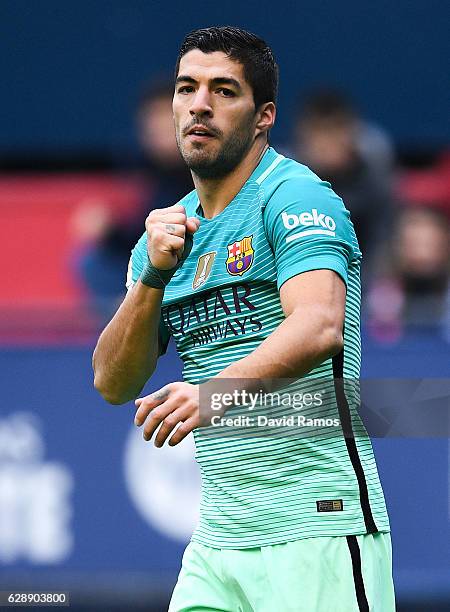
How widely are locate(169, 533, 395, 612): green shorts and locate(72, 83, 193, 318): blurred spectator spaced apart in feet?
13.5

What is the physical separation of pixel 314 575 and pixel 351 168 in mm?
4546

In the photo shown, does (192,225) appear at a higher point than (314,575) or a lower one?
higher

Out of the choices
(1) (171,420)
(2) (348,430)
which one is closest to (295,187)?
(2) (348,430)

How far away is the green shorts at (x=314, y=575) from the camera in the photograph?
3.59 m

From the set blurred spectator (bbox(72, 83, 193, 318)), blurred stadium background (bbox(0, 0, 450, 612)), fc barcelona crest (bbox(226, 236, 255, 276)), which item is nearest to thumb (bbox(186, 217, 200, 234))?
fc barcelona crest (bbox(226, 236, 255, 276))

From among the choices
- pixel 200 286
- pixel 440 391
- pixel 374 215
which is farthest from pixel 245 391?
pixel 374 215

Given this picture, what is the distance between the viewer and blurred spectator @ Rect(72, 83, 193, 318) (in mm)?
7953

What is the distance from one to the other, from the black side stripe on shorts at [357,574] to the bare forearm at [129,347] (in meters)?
0.86

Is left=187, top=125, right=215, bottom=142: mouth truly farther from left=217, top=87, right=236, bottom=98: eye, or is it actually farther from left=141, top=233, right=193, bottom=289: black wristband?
left=141, top=233, right=193, bottom=289: black wristband

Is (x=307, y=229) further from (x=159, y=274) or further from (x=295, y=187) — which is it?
(x=159, y=274)

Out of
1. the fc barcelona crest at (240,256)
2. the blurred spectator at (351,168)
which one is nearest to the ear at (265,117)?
the fc barcelona crest at (240,256)

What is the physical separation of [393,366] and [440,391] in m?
1.96

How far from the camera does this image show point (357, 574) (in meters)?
3.60

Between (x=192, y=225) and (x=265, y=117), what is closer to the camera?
(x=192, y=225)
